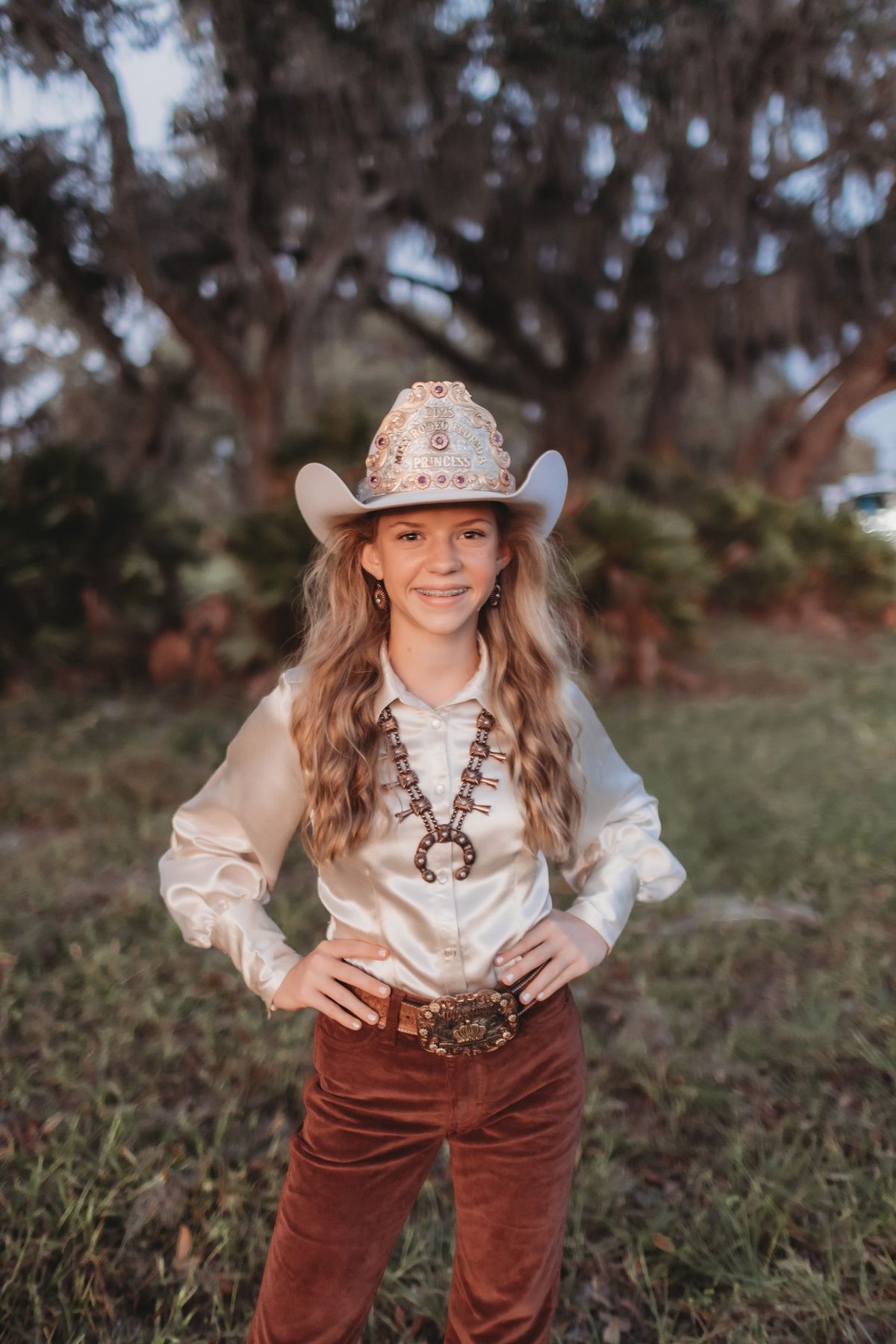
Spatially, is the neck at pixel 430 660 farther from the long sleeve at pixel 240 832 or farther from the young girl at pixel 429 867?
the long sleeve at pixel 240 832

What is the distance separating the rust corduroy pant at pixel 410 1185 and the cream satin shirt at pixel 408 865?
0.41ft

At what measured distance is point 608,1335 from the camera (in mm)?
2066

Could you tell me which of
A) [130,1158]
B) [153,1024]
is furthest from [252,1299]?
[153,1024]

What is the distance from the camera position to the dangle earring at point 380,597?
172cm

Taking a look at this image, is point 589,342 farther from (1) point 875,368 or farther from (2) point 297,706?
(2) point 297,706

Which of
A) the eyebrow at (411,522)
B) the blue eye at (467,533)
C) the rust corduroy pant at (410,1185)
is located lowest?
the rust corduroy pant at (410,1185)

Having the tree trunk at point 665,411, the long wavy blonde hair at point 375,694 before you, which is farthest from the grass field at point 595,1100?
the tree trunk at point 665,411

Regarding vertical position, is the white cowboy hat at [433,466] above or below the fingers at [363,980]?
above

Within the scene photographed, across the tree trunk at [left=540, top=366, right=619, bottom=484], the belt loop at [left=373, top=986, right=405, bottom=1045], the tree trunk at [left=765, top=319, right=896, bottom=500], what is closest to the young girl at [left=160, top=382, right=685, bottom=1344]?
the belt loop at [left=373, top=986, right=405, bottom=1045]

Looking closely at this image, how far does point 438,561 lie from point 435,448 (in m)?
0.17

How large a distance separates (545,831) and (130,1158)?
1.60 metres

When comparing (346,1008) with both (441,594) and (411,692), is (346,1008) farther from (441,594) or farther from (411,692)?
(441,594)

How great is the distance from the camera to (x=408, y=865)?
1541 mm

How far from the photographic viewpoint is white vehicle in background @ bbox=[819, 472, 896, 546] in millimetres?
12234
